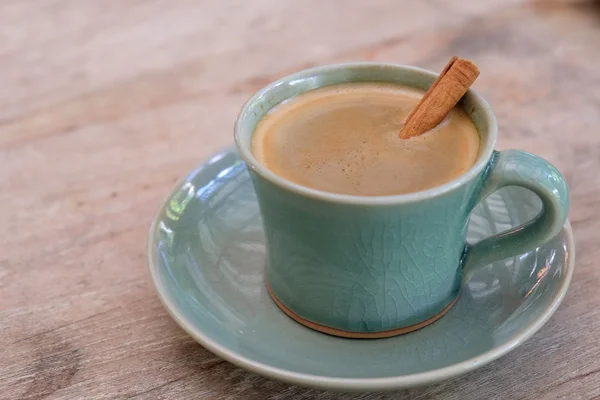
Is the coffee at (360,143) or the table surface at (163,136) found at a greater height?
the coffee at (360,143)

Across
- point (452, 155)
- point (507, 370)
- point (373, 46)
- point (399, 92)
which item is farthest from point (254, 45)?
point (507, 370)

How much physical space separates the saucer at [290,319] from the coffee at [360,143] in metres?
0.14

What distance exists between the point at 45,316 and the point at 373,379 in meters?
0.38

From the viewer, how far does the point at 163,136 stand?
1.01m

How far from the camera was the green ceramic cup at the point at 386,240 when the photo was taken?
1.79ft

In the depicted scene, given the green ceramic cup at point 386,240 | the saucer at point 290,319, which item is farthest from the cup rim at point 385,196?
the saucer at point 290,319

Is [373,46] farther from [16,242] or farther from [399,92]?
[16,242]

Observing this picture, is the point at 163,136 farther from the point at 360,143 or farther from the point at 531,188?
the point at 531,188

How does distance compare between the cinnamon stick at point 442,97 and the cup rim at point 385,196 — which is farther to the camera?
the cinnamon stick at point 442,97

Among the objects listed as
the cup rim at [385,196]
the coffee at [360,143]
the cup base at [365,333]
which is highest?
the cup rim at [385,196]

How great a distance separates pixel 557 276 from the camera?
632 mm

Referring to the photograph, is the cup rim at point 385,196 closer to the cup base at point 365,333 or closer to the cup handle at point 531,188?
the cup handle at point 531,188

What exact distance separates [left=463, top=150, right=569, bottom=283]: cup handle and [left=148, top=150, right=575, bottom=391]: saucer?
0.17 feet

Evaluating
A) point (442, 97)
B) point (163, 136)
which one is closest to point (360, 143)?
point (442, 97)
